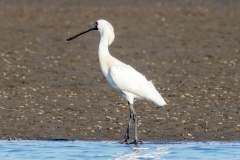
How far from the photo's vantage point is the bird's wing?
36.8 ft

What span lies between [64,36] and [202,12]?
22.7ft

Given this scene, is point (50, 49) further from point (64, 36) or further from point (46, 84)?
point (46, 84)

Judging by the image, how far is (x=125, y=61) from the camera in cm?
1808

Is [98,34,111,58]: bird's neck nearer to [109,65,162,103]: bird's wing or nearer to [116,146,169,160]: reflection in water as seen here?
[109,65,162,103]: bird's wing

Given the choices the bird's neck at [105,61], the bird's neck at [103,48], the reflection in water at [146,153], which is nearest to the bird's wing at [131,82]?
the bird's neck at [105,61]

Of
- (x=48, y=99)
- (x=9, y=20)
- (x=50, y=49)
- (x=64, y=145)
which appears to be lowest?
(x=64, y=145)

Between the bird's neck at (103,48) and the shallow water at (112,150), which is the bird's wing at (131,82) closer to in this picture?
the bird's neck at (103,48)

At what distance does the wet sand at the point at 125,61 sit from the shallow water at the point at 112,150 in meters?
0.43

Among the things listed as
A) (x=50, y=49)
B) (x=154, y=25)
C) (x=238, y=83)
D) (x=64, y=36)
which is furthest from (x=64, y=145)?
(x=154, y=25)

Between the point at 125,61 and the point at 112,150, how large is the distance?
24.9 ft

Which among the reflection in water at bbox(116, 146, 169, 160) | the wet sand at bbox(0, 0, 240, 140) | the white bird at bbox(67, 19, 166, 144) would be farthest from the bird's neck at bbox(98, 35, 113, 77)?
the reflection in water at bbox(116, 146, 169, 160)

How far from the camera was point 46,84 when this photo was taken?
596 inches

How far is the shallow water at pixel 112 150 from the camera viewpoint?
10211 mm

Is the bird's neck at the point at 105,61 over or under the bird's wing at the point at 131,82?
over
